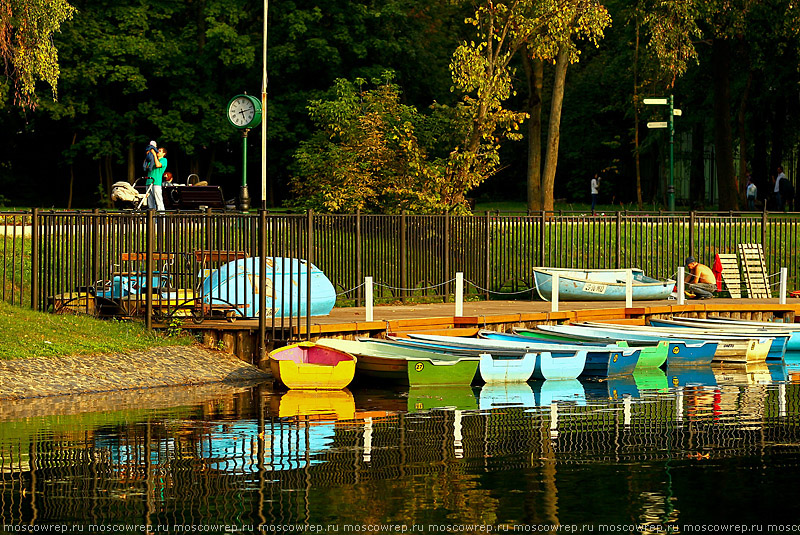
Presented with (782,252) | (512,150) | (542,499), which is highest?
(512,150)

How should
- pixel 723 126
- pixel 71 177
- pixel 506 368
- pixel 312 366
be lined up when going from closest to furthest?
pixel 312 366, pixel 506 368, pixel 723 126, pixel 71 177

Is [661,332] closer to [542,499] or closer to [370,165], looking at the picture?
[370,165]

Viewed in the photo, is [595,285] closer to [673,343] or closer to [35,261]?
[673,343]

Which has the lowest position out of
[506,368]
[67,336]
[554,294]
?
[506,368]

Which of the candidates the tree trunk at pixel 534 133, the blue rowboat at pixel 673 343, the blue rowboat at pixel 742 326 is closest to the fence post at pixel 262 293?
the blue rowboat at pixel 673 343

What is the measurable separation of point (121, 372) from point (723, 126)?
31.6m

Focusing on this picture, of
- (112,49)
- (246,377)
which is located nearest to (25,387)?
(246,377)

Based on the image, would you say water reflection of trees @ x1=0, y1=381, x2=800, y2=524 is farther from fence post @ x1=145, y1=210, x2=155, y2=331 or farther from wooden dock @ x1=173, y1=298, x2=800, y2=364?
fence post @ x1=145, y1=210, x2=155, y2=331

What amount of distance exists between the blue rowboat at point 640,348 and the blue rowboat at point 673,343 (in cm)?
28

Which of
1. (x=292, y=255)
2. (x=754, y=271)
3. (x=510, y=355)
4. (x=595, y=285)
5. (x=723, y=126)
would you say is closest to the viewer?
(x=510, y=355)

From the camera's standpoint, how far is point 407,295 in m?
32.1

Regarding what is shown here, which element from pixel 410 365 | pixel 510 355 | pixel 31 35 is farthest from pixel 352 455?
pixel 31 35

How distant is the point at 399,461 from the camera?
15570mm

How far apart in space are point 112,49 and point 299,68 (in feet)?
24.5
